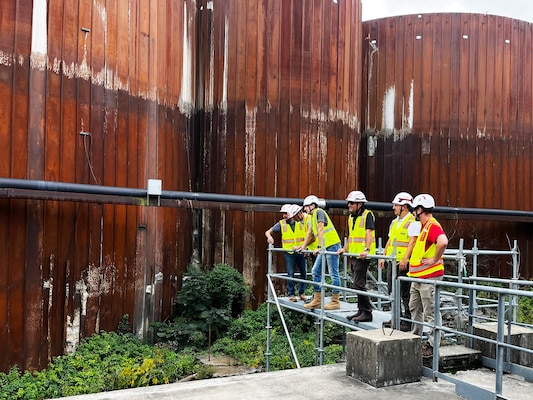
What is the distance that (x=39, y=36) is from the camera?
357 inches

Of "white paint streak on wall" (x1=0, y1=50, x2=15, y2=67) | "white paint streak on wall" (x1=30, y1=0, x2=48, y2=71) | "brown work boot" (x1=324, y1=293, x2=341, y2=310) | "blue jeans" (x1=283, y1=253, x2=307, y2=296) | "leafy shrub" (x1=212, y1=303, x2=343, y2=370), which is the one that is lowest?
"leafy shrub" (x1=212, y1=303, x2=343, y2=370)

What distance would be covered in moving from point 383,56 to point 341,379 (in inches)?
521

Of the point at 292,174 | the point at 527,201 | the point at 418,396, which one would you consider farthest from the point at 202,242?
the point at 527,201

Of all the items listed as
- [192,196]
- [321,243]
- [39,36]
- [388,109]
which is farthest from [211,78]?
[321,243]

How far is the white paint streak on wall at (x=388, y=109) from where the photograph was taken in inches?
673

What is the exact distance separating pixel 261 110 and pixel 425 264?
7589mm

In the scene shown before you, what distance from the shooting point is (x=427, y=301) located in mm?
6652

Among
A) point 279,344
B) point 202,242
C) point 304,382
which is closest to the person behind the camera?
point 304,382

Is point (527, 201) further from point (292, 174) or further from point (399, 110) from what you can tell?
point (292, 174)

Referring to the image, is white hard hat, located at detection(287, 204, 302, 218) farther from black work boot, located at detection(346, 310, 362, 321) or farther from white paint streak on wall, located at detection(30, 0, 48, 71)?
white paint streak on wall, located at detection(30, 0, 48, 71)

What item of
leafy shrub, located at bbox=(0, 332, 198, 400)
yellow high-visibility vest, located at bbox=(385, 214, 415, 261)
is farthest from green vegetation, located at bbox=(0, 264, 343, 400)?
yellow high-visibility vest, located at bbox=(385, 214, 415, 261)

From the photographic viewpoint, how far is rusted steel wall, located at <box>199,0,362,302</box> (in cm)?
1316

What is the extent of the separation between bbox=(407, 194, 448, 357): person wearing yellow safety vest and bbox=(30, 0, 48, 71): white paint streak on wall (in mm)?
6669

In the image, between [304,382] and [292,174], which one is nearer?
[304,382]
